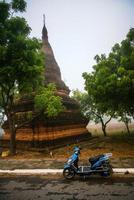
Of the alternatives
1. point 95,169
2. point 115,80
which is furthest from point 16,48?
point 95,169

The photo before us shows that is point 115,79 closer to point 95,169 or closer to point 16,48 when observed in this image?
point 16,48

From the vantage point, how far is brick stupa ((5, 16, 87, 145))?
59.6 feet

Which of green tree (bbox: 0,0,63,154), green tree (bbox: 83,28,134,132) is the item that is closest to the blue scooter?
green tree (bbox: 0,0,63,154)

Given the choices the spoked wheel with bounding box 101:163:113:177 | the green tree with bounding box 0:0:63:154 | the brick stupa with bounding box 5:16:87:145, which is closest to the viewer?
the spoked wheel with bounding box 101:163:113:177

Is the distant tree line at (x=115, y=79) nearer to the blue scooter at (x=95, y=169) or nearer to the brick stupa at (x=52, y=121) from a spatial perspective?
the brick stupa at (x=52, y=121)

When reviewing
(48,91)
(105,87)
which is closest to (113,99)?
(105,87)

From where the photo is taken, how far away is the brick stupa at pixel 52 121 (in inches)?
715

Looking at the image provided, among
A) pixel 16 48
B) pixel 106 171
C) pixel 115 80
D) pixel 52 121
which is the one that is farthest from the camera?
pixel 52 121

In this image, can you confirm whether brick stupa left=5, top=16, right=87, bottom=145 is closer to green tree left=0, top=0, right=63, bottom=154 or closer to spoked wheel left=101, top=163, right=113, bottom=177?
green tree left=0, top=0, right=63, bottom=154

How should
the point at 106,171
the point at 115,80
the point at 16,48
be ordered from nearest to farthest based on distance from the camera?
the point at 106,171 → the point at 16,48 → the point at 115,80

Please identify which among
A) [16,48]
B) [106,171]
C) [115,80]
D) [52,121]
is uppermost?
[16,48]

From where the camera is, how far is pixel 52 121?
1878 centimetres

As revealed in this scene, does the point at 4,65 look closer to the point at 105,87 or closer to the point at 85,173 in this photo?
the point at 105,87

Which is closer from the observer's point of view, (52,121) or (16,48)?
(16,48)
